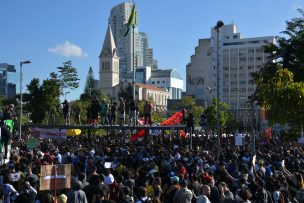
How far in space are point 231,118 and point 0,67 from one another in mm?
119404

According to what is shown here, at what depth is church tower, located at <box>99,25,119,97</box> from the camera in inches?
7092

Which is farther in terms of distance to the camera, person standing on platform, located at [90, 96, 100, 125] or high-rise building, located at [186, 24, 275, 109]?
high-rise building, located at [186, 24, 275, 109]

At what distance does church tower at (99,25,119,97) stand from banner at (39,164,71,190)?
168565mm

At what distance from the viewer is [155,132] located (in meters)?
33.8

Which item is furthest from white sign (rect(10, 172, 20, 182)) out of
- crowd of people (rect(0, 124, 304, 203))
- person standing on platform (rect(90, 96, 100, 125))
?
person standing on platform (rect(90, 96, 100, 125))

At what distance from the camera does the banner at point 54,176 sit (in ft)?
37.0

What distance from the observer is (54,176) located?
1149cm

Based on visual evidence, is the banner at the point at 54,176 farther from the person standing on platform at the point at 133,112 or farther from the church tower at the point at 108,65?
the church tower at the point at 108,65

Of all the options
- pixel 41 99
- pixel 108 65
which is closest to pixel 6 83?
pixel 108 65

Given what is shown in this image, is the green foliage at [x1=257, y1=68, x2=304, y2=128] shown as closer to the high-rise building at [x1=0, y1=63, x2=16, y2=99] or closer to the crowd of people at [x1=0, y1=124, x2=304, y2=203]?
the crowd of people at [x1=0, y1=124, x2=304, y2=203]

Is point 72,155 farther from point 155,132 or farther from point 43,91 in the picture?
point 43,91

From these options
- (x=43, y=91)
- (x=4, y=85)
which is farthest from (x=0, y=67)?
(x=43, y=91)

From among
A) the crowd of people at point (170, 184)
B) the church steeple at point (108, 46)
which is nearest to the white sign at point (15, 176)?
the crowd of people at point (170, 184)

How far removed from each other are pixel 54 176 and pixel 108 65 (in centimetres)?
17329
